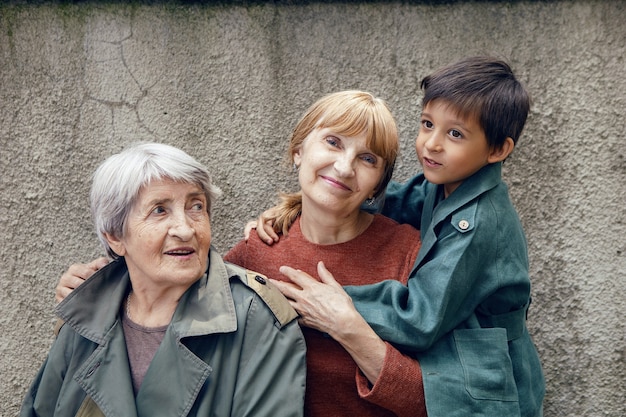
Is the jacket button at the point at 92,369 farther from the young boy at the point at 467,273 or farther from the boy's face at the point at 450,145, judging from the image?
the boy's face at the point at 450,145

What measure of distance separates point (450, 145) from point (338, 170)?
41 cm

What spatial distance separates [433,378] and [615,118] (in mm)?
1382

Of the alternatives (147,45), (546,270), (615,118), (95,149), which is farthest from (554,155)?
(95,149)

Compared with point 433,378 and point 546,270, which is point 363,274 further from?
point 546,270

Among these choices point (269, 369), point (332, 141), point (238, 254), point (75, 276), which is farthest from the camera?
point (238, 254)

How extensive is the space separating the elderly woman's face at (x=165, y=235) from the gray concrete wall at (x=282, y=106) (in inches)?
23.4

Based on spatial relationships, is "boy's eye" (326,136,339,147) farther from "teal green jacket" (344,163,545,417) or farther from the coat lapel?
the coat lapel

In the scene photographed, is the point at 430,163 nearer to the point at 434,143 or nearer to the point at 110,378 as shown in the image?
the point at 434,143

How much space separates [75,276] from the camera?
8.87ft

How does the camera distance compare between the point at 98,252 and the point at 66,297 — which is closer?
the point at 66,297

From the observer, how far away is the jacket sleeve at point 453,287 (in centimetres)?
234

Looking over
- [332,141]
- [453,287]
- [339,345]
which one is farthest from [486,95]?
[339,345]

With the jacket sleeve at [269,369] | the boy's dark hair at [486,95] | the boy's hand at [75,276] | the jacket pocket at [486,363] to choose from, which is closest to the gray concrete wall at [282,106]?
the boy's hand at [75,276]

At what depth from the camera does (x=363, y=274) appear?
8.58ft
